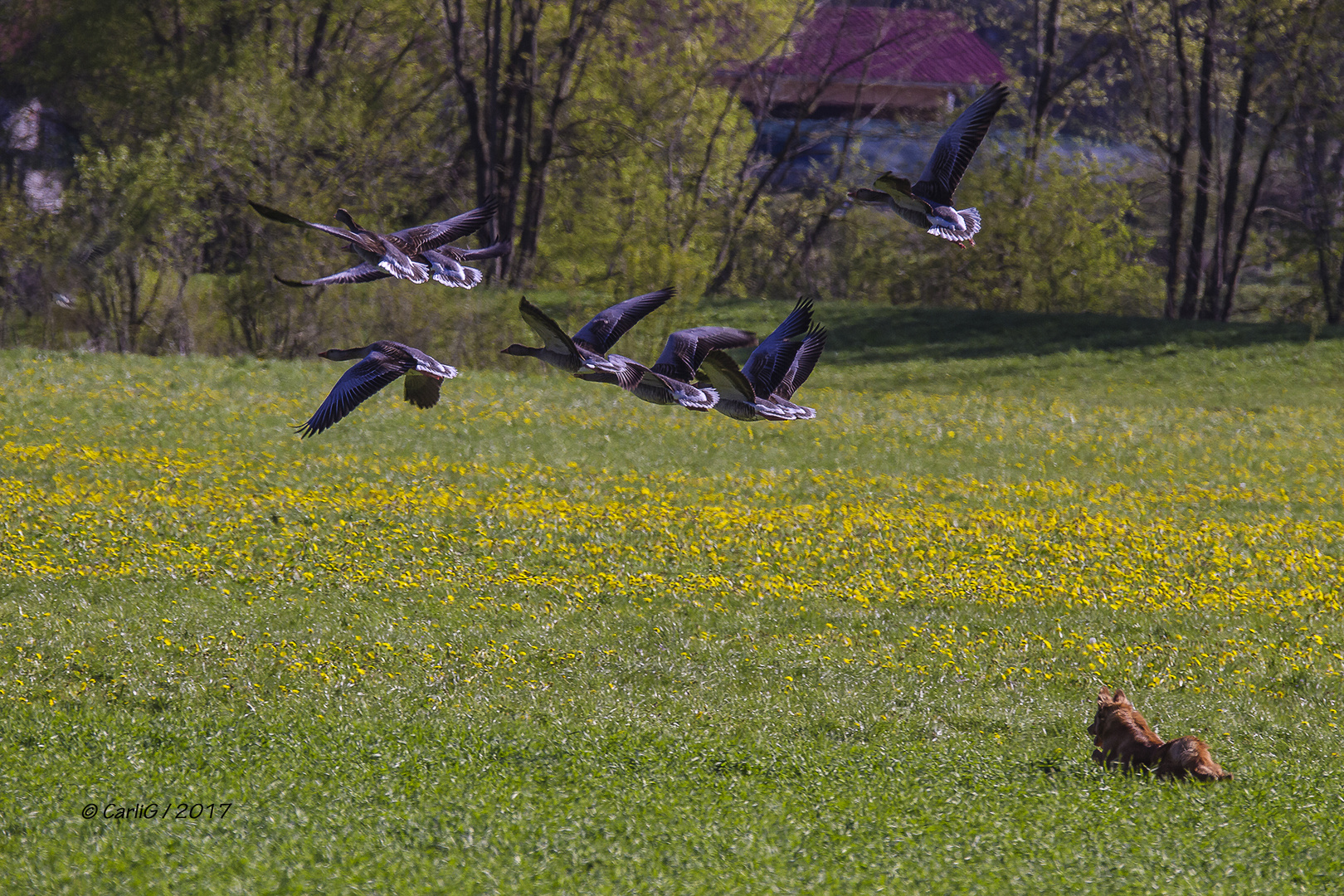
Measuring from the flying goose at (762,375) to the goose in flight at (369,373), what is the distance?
85 cm

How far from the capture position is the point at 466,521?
12.5 meters

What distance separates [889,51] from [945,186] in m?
36.8

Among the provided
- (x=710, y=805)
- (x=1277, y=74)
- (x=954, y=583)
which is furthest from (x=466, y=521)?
(x=1277, y=74)

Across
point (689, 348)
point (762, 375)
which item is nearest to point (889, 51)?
point (762, 375)

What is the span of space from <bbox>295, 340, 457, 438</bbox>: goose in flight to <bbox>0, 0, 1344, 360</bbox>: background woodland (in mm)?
21934

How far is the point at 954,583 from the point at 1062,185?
79.6 ft

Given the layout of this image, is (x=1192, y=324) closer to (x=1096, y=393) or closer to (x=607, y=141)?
(x=1096, y=393)

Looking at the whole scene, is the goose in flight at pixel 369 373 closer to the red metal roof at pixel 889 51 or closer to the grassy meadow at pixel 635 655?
the grassy meadow at pixel 635 655

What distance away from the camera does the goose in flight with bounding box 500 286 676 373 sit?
3796mm

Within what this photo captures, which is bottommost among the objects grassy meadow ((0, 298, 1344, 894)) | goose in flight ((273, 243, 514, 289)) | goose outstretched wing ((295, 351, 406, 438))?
grassy meadow ((0, 298, 1344, 894))

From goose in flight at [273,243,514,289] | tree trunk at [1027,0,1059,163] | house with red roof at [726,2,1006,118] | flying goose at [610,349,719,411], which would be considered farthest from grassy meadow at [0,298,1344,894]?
house with red roof at [726,2,1006,118]

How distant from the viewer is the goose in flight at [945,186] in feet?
14.5

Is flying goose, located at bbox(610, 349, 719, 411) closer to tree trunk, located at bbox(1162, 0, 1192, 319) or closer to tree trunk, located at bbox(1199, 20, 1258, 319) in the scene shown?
tree trunk, located at bbox(1162, 0, 1192, 319)

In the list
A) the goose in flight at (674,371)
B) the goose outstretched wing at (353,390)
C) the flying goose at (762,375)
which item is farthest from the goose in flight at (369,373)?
the flying goose at (762,375)
